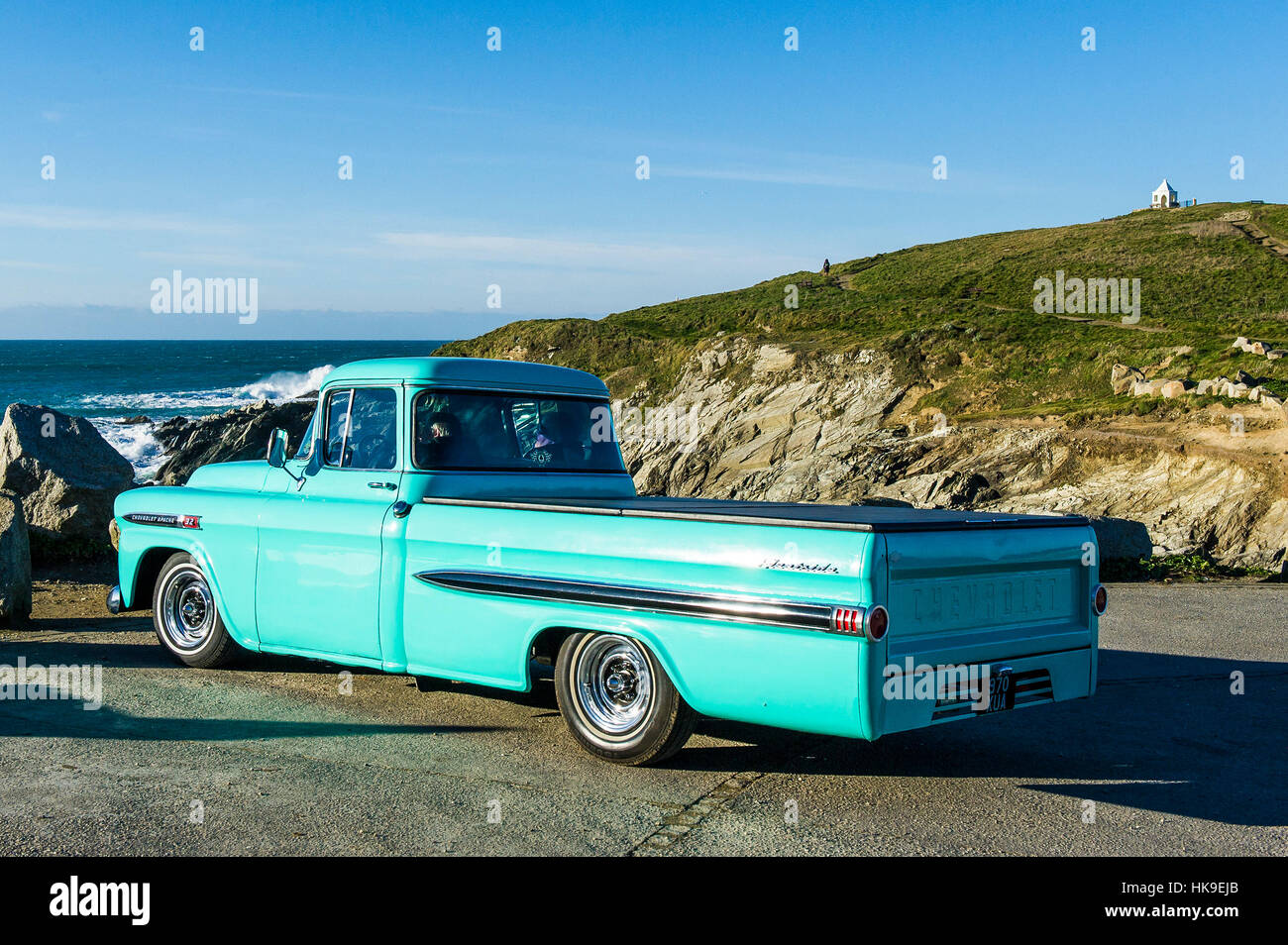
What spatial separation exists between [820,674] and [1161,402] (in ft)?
67.7

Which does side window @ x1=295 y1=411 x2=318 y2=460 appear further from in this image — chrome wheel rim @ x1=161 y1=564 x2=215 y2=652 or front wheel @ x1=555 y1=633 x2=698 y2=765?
front wheel @ x1=555 y1=633 x2=698 y2=765

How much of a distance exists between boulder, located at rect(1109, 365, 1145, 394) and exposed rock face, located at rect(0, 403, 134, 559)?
69.5 feet

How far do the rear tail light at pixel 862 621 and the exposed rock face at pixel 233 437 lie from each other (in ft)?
65.9

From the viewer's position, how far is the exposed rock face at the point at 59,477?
47.3ft

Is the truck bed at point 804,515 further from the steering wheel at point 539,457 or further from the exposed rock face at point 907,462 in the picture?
the exposed rock face at point 907,462

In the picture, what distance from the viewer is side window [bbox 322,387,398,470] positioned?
23.9 feet

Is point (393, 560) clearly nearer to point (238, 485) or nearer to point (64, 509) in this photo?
point (238, 485)

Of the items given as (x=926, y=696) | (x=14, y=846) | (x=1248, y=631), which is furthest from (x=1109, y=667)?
(x=14, y=846)

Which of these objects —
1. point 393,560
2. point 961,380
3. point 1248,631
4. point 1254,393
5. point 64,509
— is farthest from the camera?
point 961,380

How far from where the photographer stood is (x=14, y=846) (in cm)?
458
